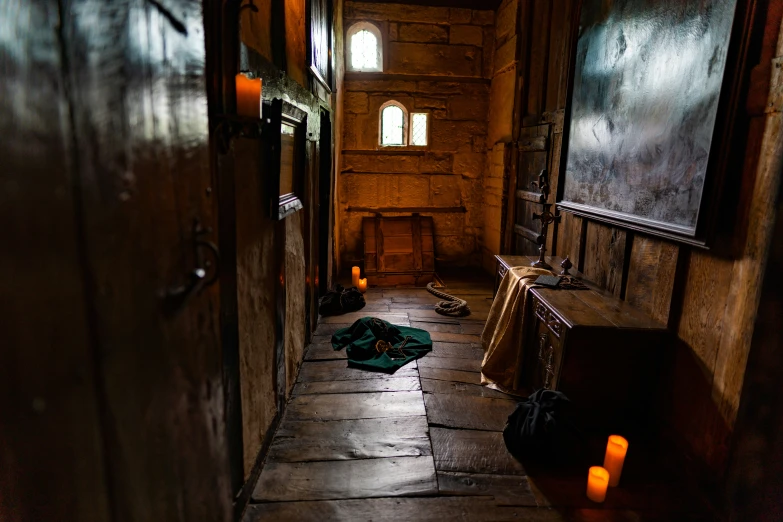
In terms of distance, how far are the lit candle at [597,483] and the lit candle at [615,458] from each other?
0.10 m

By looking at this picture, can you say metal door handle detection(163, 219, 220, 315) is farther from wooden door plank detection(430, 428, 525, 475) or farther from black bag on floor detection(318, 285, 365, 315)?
black bag on floor detection(318, 285, 365, 315)

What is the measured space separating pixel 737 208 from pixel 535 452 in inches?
60.4

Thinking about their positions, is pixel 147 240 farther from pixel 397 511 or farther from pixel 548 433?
pixel 548 433

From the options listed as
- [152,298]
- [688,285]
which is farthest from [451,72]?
[152,298]

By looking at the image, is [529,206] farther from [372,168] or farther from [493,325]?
[372,168]

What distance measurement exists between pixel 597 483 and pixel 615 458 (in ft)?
0.56

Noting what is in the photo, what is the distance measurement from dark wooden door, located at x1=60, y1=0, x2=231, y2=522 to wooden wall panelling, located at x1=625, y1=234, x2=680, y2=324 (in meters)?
2.27

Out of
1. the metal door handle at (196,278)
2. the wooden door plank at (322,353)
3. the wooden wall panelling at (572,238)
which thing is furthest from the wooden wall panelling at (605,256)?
the metal door handle at (196,278)

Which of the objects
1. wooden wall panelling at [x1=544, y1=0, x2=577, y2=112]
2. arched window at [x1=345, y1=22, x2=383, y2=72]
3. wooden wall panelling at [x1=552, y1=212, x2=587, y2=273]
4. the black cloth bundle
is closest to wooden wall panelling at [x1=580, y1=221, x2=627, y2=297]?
wooden wall panelling at [x1=552, y1=212, x2=587, y2=273]

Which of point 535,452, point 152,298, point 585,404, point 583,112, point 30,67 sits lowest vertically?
point 535,452

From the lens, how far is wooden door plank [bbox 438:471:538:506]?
2.11 m

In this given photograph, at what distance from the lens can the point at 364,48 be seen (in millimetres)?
5957

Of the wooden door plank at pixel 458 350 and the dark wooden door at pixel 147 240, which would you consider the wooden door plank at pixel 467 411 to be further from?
the dark wooden door at pixel 147 240

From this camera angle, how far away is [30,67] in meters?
0.62
